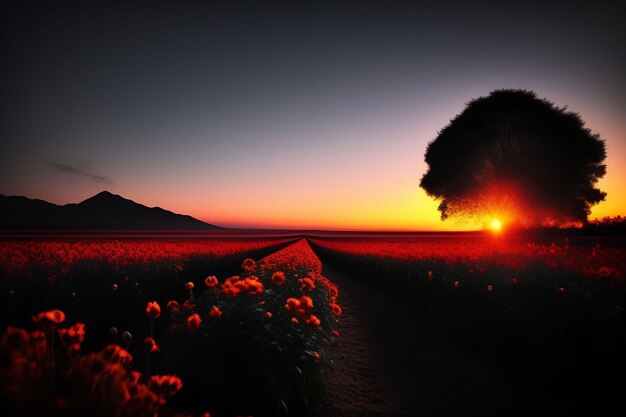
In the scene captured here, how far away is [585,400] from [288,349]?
4.31 meters

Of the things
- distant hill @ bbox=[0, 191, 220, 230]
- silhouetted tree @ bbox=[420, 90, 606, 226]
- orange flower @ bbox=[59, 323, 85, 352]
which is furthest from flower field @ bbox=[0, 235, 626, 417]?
distant hill @ bbox=[0, 191, 220, 230]

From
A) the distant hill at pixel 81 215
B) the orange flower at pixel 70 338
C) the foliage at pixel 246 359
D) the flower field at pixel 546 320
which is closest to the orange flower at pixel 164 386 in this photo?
the orange flower at pixel 70 338

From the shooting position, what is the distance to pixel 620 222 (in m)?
18.7

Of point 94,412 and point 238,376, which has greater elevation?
point 94,412

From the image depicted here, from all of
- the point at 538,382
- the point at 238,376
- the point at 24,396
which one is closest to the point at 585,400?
the point at 538,382

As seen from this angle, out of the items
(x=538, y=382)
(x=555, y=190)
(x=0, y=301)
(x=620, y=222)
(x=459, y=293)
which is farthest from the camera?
(x=555, y=190)

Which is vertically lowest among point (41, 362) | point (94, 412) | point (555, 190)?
point (94, 412)

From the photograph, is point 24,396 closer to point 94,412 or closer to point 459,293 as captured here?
point 94,412

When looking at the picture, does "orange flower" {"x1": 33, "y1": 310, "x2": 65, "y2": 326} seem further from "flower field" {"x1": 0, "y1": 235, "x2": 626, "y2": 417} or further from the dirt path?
the dirt path

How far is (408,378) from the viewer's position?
21.4ft

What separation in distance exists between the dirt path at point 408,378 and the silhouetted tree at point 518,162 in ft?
68.7

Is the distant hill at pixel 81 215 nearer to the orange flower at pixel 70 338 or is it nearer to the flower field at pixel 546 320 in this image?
the flower field at pixel 546 320

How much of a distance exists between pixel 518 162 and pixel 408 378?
80.6 feet

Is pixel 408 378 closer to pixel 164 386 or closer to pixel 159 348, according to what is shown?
pixel 159 348
